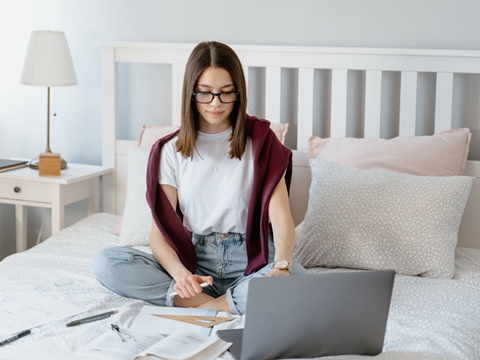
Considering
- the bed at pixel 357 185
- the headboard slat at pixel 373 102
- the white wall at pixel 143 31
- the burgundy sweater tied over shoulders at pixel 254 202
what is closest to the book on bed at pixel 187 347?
the bed at pixel 357 185

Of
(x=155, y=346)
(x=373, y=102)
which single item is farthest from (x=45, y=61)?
(x=155, y=346)

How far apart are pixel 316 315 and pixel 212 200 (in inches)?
23.6

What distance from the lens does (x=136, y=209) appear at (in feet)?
6.92

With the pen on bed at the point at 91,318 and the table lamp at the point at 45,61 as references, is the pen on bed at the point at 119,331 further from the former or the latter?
the table lamp at the point at 45,61

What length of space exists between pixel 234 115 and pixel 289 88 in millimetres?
742

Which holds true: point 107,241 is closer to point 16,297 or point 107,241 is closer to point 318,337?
point 16,297

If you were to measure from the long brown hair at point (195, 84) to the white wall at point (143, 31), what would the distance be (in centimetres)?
77

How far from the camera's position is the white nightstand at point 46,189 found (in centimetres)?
237

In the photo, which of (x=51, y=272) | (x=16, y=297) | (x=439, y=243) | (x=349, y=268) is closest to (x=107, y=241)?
(x=51, y=272)

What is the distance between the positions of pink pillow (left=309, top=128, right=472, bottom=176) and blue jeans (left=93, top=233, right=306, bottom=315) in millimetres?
526

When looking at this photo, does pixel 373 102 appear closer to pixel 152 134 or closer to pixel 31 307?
pixel 152 134

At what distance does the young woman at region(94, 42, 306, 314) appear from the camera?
5.33 ft

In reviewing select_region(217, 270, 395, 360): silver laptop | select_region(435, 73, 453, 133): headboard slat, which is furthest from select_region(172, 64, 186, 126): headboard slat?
select_region(217, 270, 395, 360): silver laptop

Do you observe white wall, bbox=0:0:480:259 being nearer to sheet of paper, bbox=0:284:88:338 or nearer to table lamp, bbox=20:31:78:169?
table lamp, bbox=20:31:78:169
